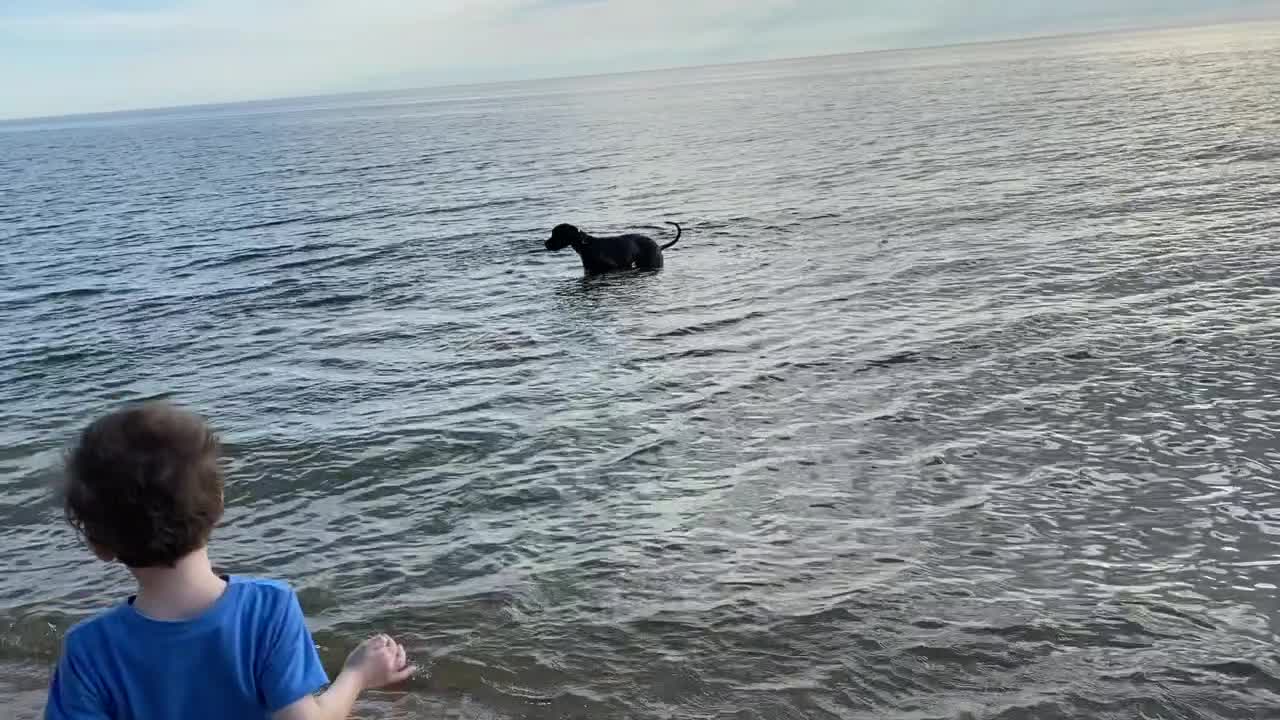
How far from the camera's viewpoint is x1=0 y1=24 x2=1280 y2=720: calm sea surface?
536 centimetres

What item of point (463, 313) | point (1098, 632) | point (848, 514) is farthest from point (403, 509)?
point (463, 313)

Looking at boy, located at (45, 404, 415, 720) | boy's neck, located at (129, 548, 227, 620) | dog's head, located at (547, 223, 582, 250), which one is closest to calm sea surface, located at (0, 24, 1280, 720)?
dog's head, located at (547, 223, 582, 250)

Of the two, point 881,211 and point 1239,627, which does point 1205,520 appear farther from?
point 881,211

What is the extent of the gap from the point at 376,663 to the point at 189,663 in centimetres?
48

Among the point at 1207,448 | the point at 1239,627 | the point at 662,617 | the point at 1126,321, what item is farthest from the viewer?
the point at 1126,321

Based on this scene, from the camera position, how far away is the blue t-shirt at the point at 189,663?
2.63 meters

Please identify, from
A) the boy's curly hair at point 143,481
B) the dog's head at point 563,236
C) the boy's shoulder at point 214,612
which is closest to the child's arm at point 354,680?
the boy's shoulder at point 214,612

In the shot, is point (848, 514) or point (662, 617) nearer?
point (662, 617)

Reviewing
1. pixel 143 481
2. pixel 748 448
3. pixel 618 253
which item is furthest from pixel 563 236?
pixel 143 481

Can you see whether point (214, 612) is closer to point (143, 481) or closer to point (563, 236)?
point (143, 481)

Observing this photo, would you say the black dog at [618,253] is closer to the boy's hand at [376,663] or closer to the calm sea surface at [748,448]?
the calm sea surface at [748,448]

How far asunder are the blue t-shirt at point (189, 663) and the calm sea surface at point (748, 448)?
2.53m

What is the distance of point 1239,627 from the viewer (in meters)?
5.33

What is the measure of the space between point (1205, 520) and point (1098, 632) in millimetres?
1594
